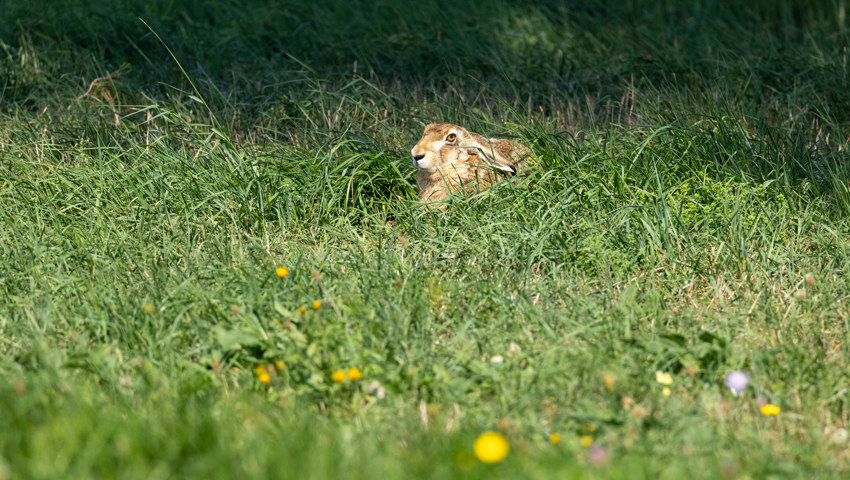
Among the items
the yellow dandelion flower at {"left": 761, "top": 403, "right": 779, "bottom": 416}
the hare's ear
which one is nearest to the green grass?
the yellow dandelion flower at {"left": 761, "top": 403, "right": 779, "bottom": 416}

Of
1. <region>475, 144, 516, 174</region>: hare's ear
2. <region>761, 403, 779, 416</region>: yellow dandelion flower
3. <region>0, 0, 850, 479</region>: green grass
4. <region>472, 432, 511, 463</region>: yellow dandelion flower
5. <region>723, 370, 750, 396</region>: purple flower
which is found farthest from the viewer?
<region>475, 144, 516, 174</region>: hare's ear

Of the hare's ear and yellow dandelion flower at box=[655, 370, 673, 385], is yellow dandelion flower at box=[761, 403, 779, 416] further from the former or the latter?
the hare's ear

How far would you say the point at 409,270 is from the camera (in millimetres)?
3850

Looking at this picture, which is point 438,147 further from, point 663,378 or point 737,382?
point 737,382

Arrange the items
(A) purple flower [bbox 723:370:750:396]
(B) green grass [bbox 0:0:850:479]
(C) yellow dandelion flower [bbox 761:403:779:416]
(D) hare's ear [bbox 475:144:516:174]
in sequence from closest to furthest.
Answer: (B) green grass [bbox 0:0:850:479] < (C) yellow dandelion flower [bbox 761:403:779:416] < (A) purple flower [bbox 723:370:750:396] < (D) hare's ear [bbox 475:144:516:174]

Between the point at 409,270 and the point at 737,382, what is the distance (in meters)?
1.44

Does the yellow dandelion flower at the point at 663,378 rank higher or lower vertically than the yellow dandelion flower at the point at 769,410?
higher

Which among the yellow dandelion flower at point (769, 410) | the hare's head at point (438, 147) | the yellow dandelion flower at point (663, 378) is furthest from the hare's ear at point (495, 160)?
the yellow dandelion flower at point (769, 410)

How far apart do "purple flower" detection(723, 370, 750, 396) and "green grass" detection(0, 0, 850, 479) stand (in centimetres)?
3

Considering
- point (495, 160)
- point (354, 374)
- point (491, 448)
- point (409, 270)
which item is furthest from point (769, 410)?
point (495, 160)

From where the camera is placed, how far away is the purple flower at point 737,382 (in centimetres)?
301

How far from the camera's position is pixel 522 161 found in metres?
4.99

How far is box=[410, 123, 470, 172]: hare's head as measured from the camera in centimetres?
478

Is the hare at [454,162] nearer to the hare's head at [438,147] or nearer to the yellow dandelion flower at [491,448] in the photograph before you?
the hare's head at [438,147]
